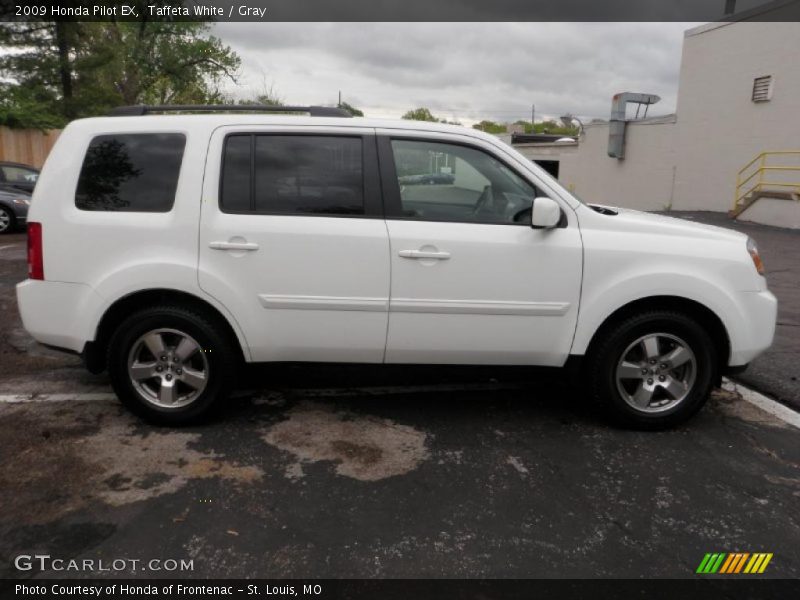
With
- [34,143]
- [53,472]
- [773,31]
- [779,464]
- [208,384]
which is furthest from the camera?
[34,143]

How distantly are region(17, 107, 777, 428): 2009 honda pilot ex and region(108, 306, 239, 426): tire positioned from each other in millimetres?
12

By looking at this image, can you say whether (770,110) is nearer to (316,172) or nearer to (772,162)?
(772,162)

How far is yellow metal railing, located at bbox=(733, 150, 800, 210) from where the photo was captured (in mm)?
18469

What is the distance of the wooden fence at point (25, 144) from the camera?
21.9 metres

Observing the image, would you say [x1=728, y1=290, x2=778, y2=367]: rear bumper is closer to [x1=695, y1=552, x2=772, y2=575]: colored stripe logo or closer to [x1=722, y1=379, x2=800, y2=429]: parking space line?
[x1=722, y1=379, x2=800, y2=429]: parking space line

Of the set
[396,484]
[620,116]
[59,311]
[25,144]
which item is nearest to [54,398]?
[59,311]

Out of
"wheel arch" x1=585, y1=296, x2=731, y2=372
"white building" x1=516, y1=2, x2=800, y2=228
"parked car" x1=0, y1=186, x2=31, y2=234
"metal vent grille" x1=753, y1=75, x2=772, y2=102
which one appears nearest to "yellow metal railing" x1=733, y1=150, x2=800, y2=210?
"white building" x1=516, y1=2, x2=800, y2=228

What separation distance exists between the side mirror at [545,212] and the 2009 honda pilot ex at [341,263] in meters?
0.04

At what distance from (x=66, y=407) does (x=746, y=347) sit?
442 cm

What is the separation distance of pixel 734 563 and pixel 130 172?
3.77m

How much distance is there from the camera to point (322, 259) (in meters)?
3.65

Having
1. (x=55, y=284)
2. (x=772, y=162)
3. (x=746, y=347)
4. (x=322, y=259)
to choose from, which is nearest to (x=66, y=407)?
(x=55, y=284)

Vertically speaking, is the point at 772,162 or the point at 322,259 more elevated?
the point at 772,162

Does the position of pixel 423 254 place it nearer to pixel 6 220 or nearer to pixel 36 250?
pixel 36 250
